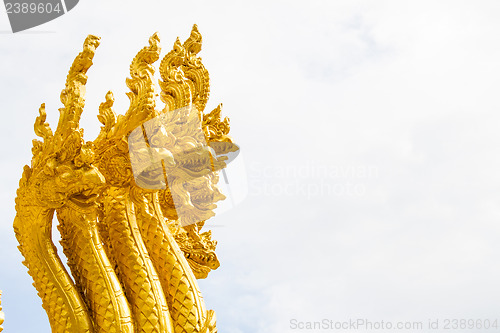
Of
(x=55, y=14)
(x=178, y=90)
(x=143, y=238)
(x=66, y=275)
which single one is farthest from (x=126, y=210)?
(x=55, y=14)

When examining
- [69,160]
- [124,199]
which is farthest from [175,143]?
[69,160]

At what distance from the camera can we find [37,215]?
3574 millimetres

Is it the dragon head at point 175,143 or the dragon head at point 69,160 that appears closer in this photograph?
the dragon head at point 69,160

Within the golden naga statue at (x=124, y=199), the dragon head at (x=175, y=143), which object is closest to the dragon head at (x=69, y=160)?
the golden naga statue at (x=124, y=199)

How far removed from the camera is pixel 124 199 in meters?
3.99

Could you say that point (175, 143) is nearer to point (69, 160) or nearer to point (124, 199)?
point (124, 199)

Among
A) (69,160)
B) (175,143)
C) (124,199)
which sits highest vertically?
(175,143)

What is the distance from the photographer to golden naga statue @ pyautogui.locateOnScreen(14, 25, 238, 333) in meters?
3.50

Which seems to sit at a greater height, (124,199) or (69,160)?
(124,199)

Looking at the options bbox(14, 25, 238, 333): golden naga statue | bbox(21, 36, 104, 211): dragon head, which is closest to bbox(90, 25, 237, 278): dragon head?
bbox(14, 25, 238, 333): golden naga statue

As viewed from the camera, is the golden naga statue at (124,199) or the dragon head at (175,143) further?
the dragon head at (175,143)

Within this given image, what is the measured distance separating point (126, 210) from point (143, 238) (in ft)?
0.64

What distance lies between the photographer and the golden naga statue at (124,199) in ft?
11.5

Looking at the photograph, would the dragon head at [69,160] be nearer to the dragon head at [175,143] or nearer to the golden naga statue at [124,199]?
the golden naga statue at [124,199]
